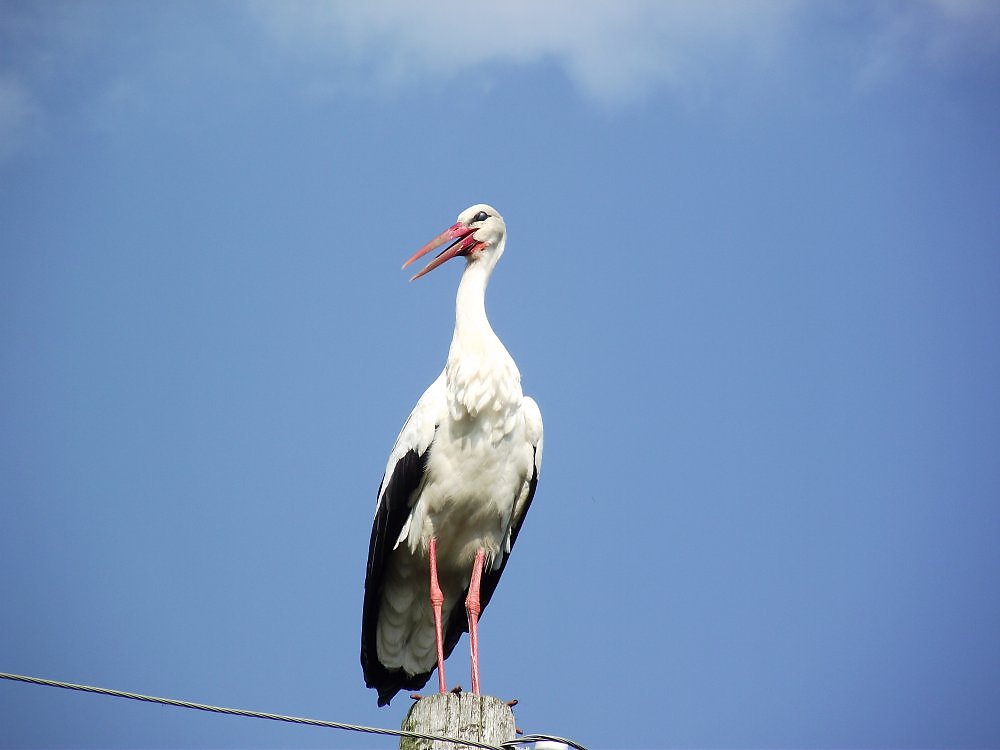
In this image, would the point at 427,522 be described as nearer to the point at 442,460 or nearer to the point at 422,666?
the point at 442,460

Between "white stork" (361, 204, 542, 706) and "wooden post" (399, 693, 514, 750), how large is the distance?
1951mm

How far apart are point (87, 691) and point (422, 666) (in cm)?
389

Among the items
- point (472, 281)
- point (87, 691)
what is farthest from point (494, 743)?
point (472, 281)

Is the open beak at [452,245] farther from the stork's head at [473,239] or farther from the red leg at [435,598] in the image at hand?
the red leg at [435,598]

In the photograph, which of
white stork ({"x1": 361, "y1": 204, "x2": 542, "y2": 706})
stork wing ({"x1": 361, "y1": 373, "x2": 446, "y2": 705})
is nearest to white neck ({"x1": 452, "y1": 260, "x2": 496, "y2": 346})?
white stork ({"x1": 361, "y1": 204, "x2": 542, "y2": 706})

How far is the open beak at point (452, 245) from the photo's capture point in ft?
25.9

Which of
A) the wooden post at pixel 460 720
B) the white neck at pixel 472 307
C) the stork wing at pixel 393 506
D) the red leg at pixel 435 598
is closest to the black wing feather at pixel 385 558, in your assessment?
the stork wing at pixel 393 506

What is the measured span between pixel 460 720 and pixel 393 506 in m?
2.57

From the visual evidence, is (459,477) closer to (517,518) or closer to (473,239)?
(517,518)

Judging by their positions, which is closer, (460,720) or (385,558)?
(460,720)

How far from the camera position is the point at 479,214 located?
26.3ft

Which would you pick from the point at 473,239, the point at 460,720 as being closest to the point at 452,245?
the point at 473,239

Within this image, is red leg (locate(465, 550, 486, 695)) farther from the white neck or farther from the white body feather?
the white neck

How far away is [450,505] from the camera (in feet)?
23.2
